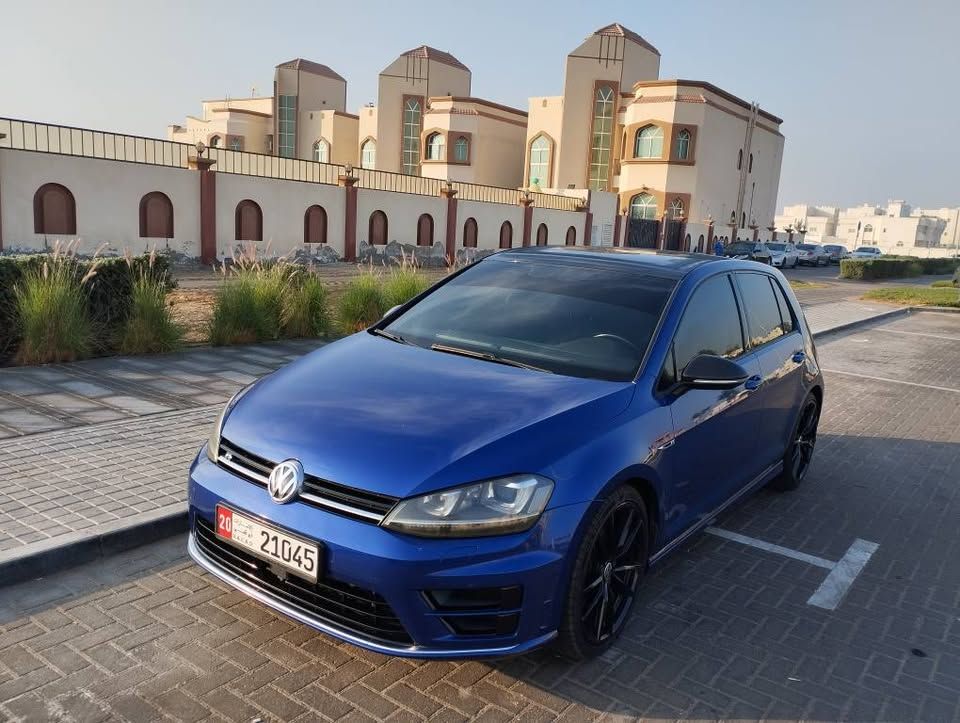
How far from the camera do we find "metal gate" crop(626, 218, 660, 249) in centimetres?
4812

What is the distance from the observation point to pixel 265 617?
142 inches

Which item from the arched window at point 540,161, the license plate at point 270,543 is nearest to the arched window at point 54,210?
the license plate at point 270,543

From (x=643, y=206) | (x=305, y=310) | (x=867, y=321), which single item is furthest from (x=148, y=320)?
(x=643, y=206)

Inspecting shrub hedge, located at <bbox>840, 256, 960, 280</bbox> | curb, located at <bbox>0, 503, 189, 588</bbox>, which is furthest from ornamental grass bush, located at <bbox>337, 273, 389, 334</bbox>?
shrub hedge, located at <bbox>840, 256, 960, 280</bbox>

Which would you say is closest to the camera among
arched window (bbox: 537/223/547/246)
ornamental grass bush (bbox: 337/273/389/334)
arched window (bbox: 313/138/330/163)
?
ornamental grass bush (bbox: 337/273/389/334)

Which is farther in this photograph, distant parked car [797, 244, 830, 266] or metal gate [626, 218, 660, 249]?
distant parked car [797, 244, 830, 266]

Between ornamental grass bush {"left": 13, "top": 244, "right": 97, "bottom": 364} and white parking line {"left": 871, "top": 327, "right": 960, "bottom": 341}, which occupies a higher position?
ornamental grass bush {"left": 13, "top": 244, "right": 97, "bottom": 364}

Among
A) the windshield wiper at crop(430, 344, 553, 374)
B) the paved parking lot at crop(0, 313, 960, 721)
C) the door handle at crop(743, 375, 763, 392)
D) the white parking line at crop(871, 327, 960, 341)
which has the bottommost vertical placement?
the white parking line at crop(871, 327, 960, 341)

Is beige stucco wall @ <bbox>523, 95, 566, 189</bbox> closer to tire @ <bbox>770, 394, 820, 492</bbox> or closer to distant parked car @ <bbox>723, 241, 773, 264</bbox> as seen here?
distant parked car @ <bbox>723, 241, 773, 264</bbox>

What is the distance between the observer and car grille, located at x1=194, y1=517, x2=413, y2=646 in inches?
112

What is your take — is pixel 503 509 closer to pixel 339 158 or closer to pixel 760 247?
pixel 760 247

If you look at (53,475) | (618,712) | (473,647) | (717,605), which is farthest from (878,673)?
(53,475)

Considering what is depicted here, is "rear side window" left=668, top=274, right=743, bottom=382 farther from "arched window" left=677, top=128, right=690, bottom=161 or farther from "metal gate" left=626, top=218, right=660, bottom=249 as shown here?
"arched window" left=677, top=128, right=690, bottom=161

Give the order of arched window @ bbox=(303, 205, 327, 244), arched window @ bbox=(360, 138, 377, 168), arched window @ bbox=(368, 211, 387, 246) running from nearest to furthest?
arched window @ bbox=(303, 205, 327, 244) → arched window @ bbox=(368, 211, 387, 246) → arched window @ bbox=(360, 138, 377, 168)
